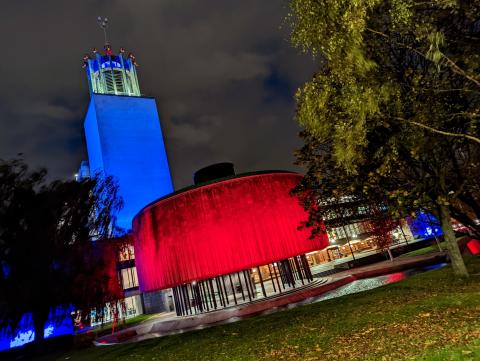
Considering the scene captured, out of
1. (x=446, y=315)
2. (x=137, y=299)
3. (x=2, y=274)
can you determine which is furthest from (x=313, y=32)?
(x=137, y=299)

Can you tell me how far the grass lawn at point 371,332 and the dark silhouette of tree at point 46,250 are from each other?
7317mm

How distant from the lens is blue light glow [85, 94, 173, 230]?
55688 millimetres

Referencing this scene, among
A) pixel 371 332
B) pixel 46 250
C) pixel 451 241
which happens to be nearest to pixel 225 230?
pixel 46 250

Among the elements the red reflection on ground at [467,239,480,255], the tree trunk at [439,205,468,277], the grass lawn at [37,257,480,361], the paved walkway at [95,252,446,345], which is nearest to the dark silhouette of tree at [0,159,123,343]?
the paved walkway at [95,252,446,345]

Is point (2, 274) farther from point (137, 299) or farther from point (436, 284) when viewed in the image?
point (137, 299)

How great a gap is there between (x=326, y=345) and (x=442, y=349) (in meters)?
2.56

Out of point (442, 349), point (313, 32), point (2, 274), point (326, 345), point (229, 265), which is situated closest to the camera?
point (442, 349)

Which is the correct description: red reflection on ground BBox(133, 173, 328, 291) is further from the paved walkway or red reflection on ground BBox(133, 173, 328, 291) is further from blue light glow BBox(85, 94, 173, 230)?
blue light glow BBox(85, 94, 173, 230)

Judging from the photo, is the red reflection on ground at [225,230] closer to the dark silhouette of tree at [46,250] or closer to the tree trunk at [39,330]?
the dark silhouette of tree at [46,250]

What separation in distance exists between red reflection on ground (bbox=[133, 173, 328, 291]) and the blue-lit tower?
108ft

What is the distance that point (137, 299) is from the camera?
42.8 meters

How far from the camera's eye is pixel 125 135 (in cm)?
5925

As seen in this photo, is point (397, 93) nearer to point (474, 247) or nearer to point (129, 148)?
point (474, 247)

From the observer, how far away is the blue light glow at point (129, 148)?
183 ft
